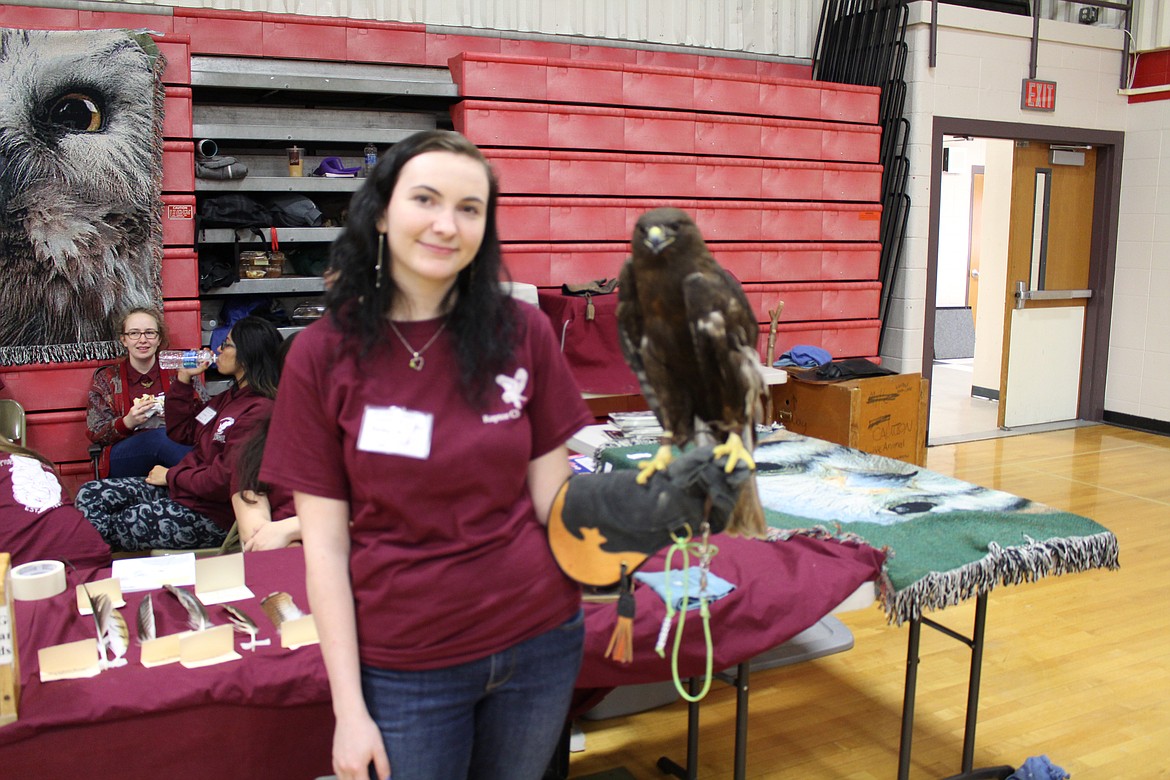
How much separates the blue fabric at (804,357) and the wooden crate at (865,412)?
0.16 meters

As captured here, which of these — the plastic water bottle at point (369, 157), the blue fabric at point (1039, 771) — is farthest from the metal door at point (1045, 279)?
the blue fabric at point (1039, 771)

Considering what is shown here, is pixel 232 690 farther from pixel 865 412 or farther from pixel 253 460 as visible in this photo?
pixel 865 412

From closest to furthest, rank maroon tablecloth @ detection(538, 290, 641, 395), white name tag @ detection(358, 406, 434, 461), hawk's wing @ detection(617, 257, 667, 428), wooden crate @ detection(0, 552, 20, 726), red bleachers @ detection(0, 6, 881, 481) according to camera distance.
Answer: white name tag @ detection(358, 406, 434, 461) < hawk's wing @ detection(617, 257, 667, 428) < wooden crate @ detection(0, 552, 20, 726) < red bleachers @ detection(0, 6, 881, 481) < maroon tablecloth @ detection(538, 290, 641, 395)

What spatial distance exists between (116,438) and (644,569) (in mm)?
2883

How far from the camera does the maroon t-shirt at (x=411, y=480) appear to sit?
115 centimetres

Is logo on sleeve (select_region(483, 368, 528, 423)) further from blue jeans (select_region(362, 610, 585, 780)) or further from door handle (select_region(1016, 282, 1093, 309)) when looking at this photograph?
door handle (select_region(1016, 282, 1093, 309))

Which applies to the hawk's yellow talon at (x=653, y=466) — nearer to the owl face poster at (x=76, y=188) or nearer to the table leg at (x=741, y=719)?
the table leg at (x=741, y=719)

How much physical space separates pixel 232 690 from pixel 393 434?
87 cm

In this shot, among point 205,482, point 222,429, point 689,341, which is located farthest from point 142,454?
point 689,341

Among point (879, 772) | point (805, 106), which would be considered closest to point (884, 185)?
point (805, 106)

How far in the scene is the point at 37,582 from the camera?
6.68 feet

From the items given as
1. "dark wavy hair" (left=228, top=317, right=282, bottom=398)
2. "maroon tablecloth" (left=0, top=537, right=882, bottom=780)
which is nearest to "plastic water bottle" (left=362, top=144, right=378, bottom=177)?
"dark wavy hair" (left=228, top=317, right=282, bottom=398)

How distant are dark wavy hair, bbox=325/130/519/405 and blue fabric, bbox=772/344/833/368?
4.57 m

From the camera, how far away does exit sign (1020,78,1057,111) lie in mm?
6564
